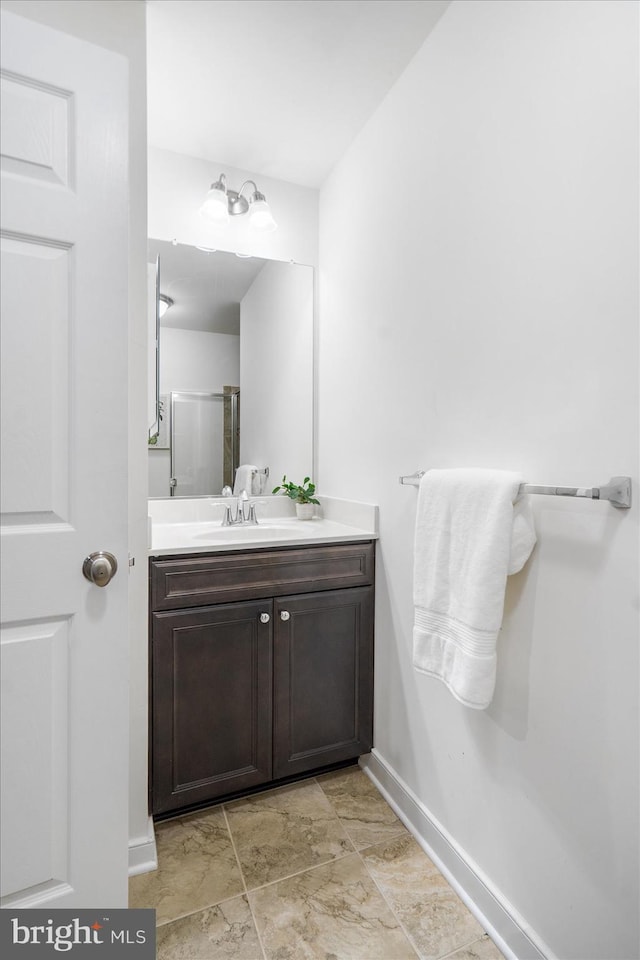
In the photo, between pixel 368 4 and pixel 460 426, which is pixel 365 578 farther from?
pixel 368 4

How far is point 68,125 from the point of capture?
102cm

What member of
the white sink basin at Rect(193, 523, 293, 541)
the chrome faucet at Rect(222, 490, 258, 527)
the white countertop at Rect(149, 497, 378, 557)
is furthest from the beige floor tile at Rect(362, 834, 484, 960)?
the chrome faucet at Rect(222, 490, 258, 527)

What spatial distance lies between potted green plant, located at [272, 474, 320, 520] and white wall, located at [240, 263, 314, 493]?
0.04 metres

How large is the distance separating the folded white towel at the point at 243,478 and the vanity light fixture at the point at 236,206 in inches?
41.0

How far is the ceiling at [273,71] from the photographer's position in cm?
144

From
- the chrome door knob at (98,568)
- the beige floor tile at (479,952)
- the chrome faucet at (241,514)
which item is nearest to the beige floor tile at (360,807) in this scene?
the beige floor tile at (479,952)

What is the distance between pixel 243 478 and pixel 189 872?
1.42m

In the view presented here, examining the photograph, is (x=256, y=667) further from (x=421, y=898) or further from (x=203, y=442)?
(x=203, y=442)

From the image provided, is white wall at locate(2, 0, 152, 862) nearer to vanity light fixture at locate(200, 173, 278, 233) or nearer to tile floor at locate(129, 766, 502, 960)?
tile floor at locate(129, 766, 502, 960)

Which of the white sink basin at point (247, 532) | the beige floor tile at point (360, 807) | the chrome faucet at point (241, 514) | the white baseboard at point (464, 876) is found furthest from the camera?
the chrome faucet at point (241, 514)

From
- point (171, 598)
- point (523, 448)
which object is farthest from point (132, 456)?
point (523, 448)

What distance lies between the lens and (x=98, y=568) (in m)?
1.03

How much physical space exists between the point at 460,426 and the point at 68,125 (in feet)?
3.80

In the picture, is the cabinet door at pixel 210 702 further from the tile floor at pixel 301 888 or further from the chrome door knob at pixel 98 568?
the chrome door knob at pixel 98 568
